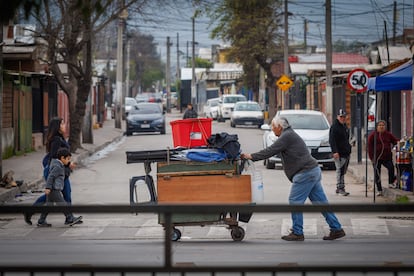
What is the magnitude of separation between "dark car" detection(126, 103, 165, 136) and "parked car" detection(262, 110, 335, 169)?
21066 millimetres

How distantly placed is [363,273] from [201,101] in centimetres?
8261

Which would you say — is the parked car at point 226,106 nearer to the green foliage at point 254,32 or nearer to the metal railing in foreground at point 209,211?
the green foliage at point 254,32

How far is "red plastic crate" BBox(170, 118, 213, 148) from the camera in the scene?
1427cm

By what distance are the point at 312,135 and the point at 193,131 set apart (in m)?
12.6

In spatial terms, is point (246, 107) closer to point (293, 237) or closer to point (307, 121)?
point (307, 121)

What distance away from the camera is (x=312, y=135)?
26.6 metres

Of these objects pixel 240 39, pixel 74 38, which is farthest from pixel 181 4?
pixel 240 39

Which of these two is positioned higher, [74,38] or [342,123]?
[74,38]

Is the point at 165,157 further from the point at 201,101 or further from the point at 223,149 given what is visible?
the point at 201,101

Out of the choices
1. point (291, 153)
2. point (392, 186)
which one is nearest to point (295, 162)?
point (291, 153)

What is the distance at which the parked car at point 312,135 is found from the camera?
26297mm

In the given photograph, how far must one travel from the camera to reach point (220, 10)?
208 ft

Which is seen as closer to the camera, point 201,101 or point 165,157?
point 165,157

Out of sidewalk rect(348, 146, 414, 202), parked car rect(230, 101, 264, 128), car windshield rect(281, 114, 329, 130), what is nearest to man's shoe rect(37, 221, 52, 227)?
sidewalk rect(348, 146, 414, 202)
